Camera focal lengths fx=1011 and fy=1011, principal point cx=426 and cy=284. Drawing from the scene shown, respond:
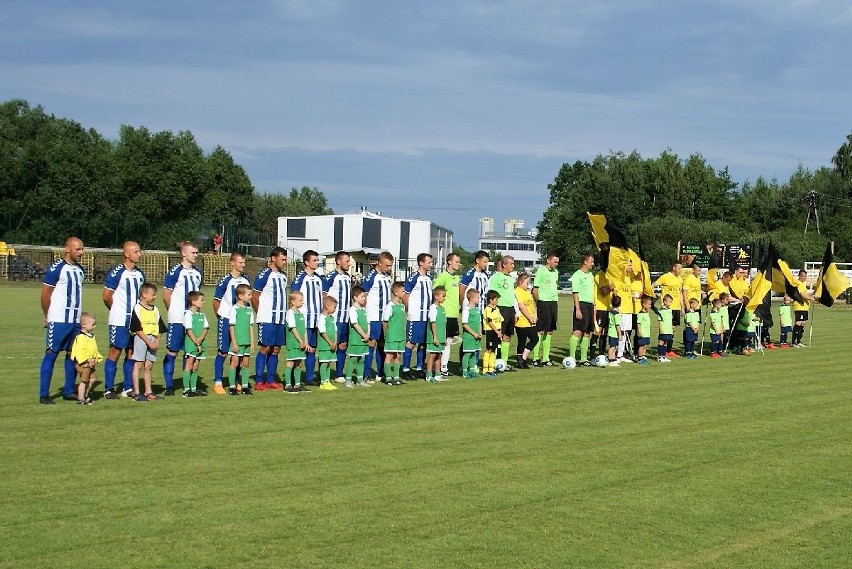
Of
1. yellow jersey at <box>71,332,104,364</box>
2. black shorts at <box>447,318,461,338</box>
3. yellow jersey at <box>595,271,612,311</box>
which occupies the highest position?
yellow jersey at <box>595,271,612,311</box>

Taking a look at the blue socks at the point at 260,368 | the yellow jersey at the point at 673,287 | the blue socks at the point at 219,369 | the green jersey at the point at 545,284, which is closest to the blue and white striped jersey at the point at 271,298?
the blue socks at the point at 260,368

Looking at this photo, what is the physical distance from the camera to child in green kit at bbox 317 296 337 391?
1435 centimetres

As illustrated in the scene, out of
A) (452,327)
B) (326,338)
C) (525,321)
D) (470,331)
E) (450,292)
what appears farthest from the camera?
(525,321)

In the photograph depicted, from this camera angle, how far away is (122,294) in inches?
491

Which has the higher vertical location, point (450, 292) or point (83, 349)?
point (450, 292)

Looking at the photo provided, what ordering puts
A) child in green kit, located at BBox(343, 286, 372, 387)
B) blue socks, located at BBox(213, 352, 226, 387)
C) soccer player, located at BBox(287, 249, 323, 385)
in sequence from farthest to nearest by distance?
child in green kit, located at BBox(343, 286, 372, 387) → soccer player, located at BBox(287, 249, 323, 385) → blue socks, located at BBox(213, 352, 226, 387)

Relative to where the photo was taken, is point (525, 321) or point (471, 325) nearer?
point (471, 325)

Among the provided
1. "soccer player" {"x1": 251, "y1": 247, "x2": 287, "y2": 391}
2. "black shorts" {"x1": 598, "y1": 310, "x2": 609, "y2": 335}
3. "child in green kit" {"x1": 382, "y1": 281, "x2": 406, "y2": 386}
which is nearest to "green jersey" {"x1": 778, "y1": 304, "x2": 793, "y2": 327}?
"black shorts" {"x1": 598, "y1": 310, "x2": 609, "y2": 335}

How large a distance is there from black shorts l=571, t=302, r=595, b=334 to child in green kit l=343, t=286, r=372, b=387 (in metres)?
4.76

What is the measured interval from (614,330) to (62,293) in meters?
9.96

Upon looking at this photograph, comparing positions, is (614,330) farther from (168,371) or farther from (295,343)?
(168,371)

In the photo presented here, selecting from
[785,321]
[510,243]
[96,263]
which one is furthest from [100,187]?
[510,243]

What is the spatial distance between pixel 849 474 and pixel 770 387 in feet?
21.0

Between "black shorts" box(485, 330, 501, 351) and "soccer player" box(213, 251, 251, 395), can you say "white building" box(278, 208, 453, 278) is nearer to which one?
"black shorts" box(485, 330, 501, 351)
